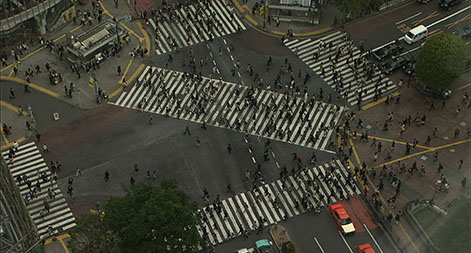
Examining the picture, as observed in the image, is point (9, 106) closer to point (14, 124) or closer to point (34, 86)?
point (14, 124)

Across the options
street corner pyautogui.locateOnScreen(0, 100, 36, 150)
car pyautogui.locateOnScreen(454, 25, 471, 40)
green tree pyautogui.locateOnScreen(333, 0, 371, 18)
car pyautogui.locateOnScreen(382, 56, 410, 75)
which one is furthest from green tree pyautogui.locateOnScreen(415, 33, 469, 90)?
street corner pyautogui.locateOnScreen(0, 100, 36, 150)

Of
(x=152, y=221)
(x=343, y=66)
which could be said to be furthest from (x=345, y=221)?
(x=343, y=66)

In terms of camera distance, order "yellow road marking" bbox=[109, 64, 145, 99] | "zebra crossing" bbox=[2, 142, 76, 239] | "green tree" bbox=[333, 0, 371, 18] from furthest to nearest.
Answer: "green tree" bbox=[333, 0, 371, 18]
"yellow road marking" bbox=[109, 64, 145, 99]
"zebra crossing" bbox=[2, 142, 76, 239]

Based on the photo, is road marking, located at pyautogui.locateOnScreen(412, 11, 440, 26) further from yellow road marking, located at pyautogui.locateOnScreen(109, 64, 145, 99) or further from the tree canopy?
the tree canopy

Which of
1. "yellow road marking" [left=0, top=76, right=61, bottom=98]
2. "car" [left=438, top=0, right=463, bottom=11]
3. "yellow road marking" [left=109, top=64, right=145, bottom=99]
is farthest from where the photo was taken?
"car" [left=438, top=0, right=463, bottom=11]

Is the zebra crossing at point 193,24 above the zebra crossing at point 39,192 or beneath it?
above

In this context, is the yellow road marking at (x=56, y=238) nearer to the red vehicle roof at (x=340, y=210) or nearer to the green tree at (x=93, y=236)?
the green tree at (x=93, y=236)

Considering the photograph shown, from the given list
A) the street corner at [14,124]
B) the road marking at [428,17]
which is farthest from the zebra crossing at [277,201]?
the road marking at [428,17]
